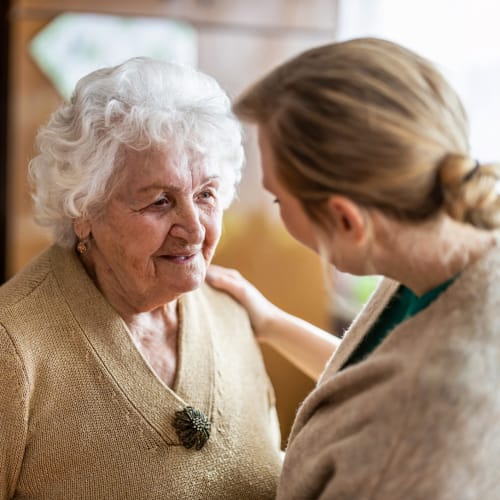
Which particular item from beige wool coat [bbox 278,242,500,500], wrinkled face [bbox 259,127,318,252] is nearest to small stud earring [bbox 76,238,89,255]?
wrinkled face [bbox 259,127,318,252]

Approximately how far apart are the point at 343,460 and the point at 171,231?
65cm

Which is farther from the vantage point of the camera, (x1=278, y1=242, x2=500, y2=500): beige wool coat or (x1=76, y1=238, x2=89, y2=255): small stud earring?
(x1=76, y1=238, x2=89, y2=255): small stud earring

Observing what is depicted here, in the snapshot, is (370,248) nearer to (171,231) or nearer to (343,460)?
(343,460)

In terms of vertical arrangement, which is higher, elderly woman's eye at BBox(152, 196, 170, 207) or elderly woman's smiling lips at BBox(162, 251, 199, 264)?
elderly woman's eye at BBox(152, 196, 170, 207)

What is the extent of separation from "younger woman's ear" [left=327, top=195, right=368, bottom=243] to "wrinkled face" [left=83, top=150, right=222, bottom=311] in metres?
0.53

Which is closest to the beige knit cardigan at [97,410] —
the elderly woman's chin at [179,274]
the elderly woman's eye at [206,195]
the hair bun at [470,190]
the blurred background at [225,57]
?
the elderly woman's chin at [179,274]

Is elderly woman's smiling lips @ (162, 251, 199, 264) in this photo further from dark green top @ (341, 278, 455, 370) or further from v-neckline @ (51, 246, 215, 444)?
dark green top @ (341, 278, 455, 370)

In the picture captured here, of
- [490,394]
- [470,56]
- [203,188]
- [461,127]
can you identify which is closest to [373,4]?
[470,56]

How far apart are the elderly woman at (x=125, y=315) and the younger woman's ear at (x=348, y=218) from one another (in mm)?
529

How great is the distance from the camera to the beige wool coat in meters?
0.89

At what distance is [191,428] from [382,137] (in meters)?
0.77

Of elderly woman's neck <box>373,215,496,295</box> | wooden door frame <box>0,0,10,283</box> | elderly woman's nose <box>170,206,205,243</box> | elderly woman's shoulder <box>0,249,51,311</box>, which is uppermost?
elderly woman's neck <box>373,215,496,295</box>

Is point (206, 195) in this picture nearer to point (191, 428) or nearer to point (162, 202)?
point (162, 202)

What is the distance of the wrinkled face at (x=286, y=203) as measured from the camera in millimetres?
1009
